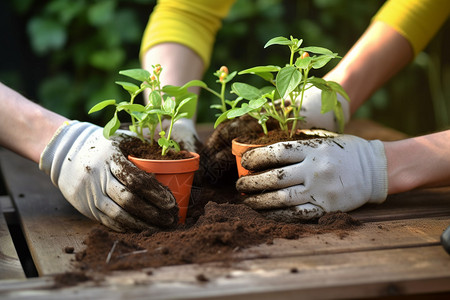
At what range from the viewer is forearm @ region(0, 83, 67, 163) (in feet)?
4.07

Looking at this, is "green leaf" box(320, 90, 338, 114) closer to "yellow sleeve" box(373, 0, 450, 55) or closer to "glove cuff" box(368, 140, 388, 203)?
"glove cuff" box(368, 140, 388, 203)

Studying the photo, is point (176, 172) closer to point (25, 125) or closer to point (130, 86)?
point (130, 86)

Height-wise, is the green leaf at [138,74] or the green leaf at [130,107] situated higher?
the green leaf at [138,74]

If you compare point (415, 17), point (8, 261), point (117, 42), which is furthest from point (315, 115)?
point (117, 42)

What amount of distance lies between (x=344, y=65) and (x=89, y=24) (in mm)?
1666

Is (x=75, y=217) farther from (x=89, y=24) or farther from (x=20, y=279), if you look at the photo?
(x=89, y=24)

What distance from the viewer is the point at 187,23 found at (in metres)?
1.80

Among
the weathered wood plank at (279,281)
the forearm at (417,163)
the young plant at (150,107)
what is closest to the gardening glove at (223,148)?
the young plant at (150,107)

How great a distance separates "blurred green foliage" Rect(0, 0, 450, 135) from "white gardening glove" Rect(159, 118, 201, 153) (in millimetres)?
1460

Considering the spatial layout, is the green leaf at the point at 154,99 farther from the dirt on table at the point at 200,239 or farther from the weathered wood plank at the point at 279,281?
the weathered wood plank at the point at 279,281

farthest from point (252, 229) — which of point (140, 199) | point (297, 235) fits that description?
point (140, 199)

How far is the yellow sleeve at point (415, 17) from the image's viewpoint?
5.69 ft

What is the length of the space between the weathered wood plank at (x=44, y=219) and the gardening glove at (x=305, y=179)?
1.29 feet

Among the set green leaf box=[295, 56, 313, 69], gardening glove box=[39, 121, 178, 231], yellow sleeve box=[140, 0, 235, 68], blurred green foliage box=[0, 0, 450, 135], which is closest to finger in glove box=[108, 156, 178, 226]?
gardening glove box=[39, 121, 178, 231]
